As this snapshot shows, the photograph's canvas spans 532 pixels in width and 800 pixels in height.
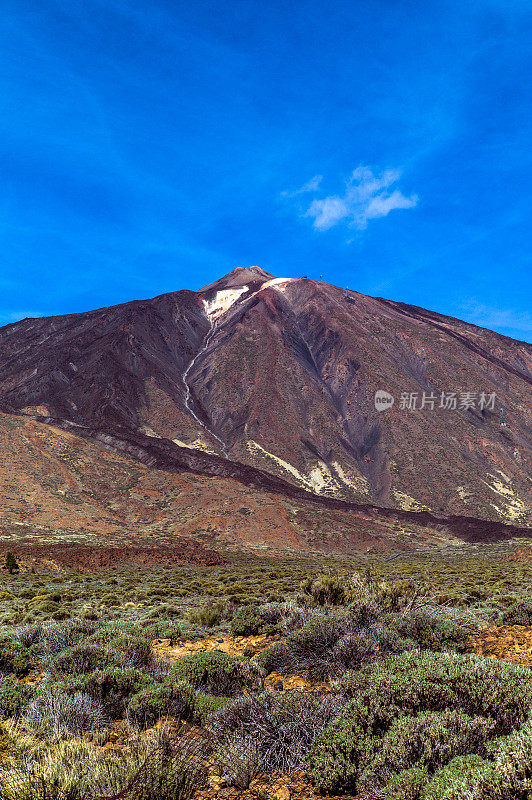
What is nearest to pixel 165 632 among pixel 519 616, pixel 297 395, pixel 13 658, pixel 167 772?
pixel 13 658

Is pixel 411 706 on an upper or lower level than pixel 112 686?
upper

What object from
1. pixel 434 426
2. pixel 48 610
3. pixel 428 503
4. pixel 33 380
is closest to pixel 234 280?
pixel 33 380

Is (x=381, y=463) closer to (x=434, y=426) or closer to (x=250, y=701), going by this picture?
(x=434, y=426)

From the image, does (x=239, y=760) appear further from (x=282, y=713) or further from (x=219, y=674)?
(x=219, y=674)

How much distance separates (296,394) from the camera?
333 ft

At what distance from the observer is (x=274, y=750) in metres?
4.19

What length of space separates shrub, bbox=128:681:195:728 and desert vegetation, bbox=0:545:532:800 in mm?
14

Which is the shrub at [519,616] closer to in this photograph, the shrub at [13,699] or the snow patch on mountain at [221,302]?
the shrub at [13,699]

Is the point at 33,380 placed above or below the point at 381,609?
above

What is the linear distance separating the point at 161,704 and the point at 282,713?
1.60 metres

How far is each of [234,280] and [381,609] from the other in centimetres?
15926

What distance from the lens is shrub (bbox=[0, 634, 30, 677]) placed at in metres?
7.18

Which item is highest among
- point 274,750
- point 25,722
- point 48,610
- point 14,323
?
point 14,323

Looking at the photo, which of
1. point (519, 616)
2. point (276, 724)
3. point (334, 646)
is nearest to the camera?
point (276, 724)
